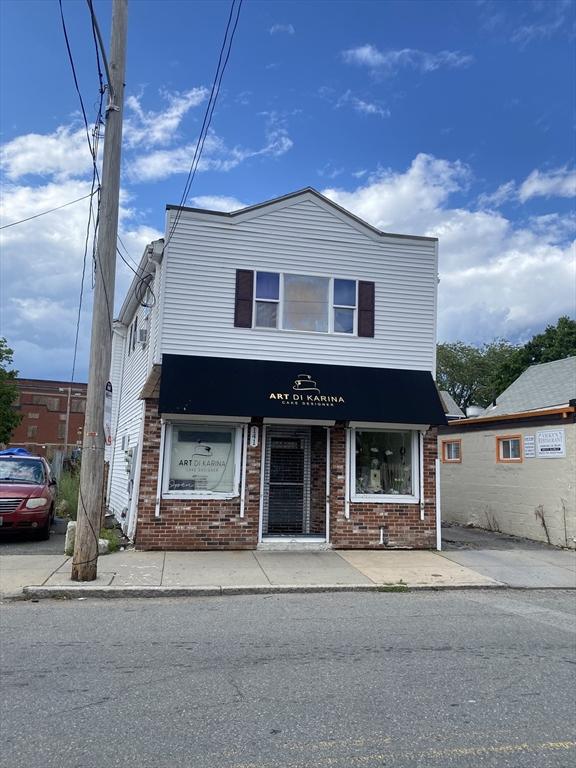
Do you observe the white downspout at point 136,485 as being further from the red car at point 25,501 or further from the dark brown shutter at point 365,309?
the dark brown shutter at point 365,309

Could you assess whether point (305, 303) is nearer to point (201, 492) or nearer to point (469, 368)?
point (201, 492)

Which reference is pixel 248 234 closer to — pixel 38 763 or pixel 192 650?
pixel 192 650

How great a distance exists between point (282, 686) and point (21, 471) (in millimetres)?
9736

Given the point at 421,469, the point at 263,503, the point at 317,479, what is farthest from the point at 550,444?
the point at 263,503

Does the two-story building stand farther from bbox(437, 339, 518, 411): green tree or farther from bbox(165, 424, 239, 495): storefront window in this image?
bbox(437, 339, 518, 411): green tree

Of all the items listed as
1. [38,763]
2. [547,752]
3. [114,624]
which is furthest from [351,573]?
[38,763]

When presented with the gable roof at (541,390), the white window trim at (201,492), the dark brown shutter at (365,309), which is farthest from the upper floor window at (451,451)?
the white window trim at (201,492)

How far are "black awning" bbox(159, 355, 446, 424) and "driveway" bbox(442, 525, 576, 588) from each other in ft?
8.66

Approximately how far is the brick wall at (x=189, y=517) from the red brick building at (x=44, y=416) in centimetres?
5533

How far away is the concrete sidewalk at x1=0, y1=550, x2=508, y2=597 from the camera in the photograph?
26.8ft

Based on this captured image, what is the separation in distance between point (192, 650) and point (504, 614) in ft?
13.2

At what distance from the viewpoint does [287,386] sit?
37.3 feet

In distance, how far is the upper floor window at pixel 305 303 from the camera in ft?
39.4

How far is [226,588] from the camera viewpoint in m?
8.30
